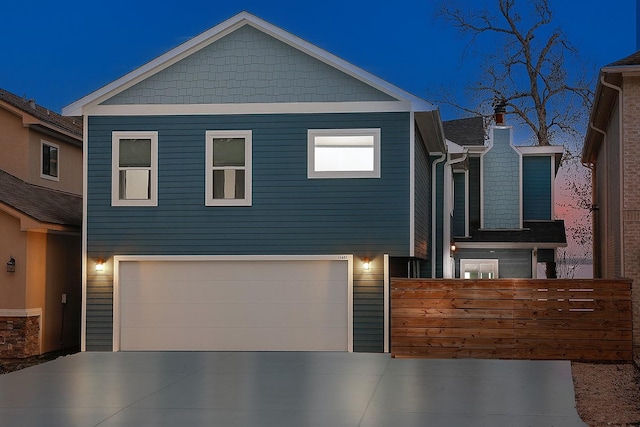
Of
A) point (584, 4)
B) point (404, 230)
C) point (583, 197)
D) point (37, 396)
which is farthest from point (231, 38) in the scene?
point (584, 4)

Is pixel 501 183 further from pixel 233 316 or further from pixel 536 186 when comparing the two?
pixel 233 316

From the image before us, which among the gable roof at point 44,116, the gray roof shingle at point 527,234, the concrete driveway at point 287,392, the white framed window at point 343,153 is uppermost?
the gable roof at point 44,116

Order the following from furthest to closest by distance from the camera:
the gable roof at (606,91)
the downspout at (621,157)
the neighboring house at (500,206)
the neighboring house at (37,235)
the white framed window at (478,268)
→ the white framed window at (478,268) < the neighboring house at (500,206) < the neighboring house at (37,235) < the downspout at (621,157) < the gable roof at (606,91)

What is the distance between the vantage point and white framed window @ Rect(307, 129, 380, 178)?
711 inches

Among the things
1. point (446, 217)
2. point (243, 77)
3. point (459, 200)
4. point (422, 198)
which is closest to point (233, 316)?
point (243, 77)

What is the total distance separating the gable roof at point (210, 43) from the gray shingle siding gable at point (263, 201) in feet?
1.48

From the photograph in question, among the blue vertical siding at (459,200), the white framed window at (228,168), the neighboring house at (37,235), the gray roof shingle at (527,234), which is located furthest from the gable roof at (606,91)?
the neighboring house at (37,235)

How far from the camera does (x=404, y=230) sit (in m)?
18.0

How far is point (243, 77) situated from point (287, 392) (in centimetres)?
786

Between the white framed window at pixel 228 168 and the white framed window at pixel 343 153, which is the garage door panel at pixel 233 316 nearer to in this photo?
the white framed window at pixel 228 168

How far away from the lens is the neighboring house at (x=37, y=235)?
1855cm

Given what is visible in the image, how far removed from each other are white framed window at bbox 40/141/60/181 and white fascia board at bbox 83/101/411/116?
16.4 feet

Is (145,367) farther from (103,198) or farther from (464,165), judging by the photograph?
(464,165)

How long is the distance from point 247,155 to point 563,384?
26.1 ft
